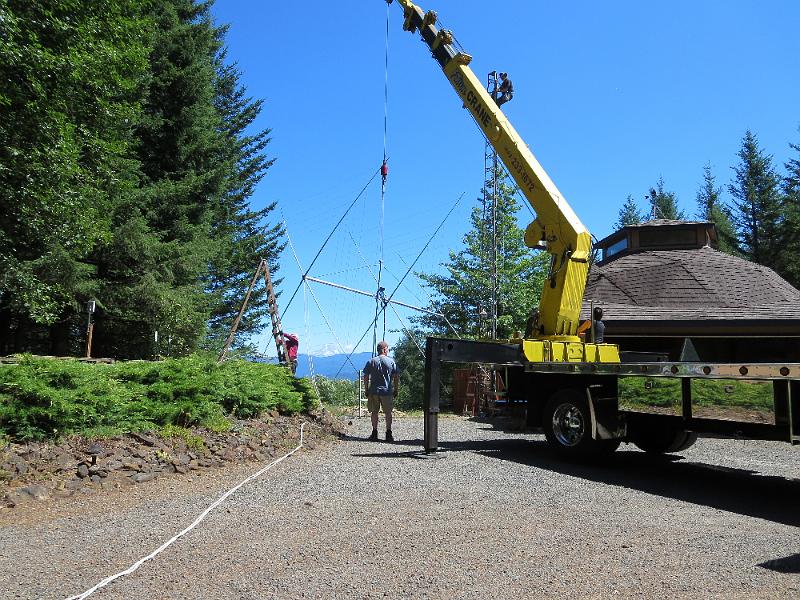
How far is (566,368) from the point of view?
9273 millimetres

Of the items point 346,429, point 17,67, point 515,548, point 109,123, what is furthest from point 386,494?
point 109,123

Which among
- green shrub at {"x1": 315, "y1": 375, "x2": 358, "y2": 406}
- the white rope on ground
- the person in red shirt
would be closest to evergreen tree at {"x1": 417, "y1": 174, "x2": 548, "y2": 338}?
green shrub at {"x1": 315, "y1": 375, "x2": 358, "y2": 406}

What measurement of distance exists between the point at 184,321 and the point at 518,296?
54.1 feet

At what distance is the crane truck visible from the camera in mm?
7176

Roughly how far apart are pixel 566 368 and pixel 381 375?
3685mm

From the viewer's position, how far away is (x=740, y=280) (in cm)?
1867

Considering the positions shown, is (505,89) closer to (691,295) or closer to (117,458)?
(691,295)

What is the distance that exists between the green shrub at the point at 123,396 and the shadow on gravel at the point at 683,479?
3.70m

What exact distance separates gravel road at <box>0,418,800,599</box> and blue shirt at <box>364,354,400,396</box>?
9.49 feet

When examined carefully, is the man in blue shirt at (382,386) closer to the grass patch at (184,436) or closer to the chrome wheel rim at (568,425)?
the chrome wheel rim at (568,425)

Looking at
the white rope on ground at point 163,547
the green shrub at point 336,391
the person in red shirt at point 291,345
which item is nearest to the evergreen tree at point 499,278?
the green shrub at point 336,391

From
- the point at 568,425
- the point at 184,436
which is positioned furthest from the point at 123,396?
the point at 568,425

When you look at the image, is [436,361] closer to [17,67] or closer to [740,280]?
[17,67]

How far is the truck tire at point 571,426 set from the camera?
8.96 m
